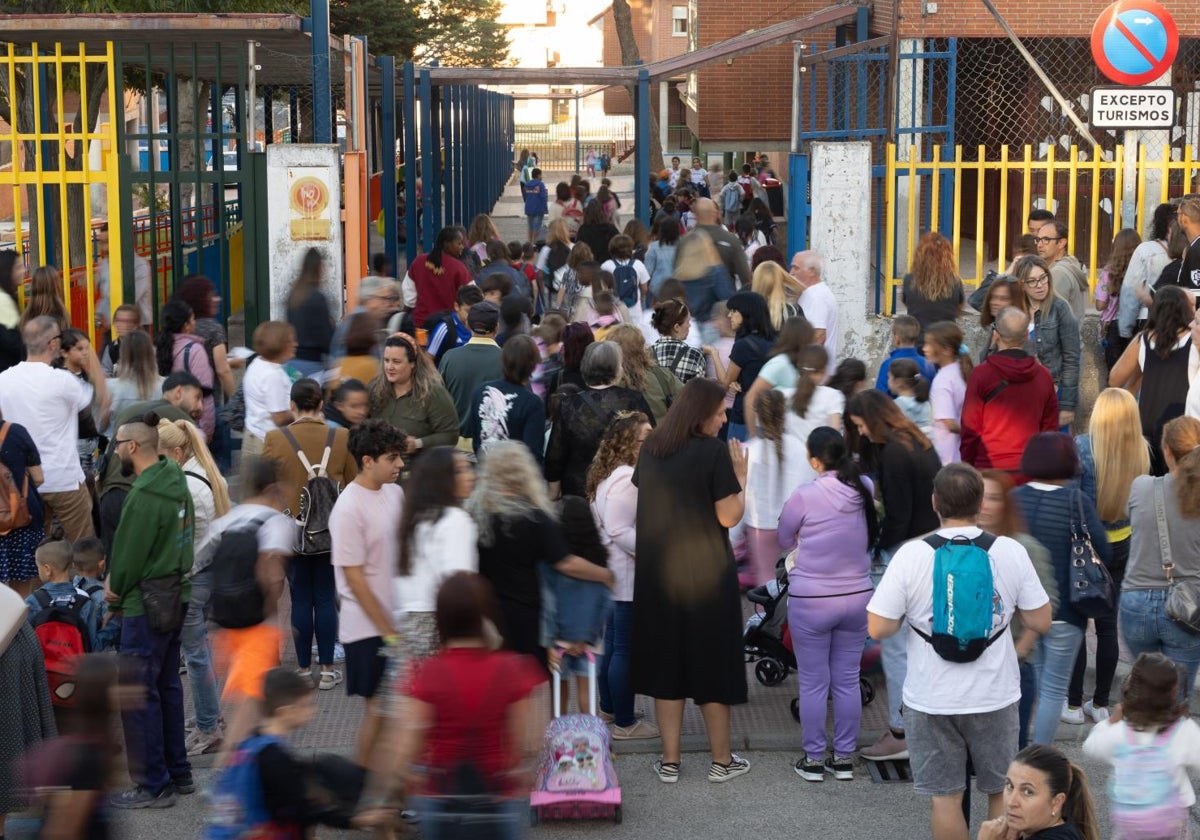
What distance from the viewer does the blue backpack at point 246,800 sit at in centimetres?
456

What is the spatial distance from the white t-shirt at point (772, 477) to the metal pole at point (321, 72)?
703cm

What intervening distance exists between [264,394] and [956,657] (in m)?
4.52

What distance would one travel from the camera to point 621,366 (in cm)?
800

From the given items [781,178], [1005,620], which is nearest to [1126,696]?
[1005,620]

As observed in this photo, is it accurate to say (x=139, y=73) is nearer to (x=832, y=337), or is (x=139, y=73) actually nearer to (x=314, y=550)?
(x=832, y=337)

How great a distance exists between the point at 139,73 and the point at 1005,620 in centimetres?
2330

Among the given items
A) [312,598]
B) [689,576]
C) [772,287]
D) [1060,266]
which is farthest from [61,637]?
[1060,266]

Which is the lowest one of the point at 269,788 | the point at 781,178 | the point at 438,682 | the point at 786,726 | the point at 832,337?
the point at 786,726

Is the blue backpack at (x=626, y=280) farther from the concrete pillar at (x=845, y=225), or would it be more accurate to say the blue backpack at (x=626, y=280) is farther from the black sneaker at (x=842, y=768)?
the black sneaker at (x=842, y=768)

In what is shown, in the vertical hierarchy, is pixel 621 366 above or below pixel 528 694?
above

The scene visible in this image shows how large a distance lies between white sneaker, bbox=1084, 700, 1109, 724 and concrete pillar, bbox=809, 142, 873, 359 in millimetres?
6326

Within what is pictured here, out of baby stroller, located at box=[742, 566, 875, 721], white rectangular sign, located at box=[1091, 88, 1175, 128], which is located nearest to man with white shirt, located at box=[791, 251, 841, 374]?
white rectangular sign, located at box=[1091, 88, 1175, 128]

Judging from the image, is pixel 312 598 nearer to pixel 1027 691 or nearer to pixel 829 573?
pixel 829 573

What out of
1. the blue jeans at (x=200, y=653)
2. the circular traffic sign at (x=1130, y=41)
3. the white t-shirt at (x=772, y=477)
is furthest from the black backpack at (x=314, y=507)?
the circular traffic sign at (x=1130, y=41)
